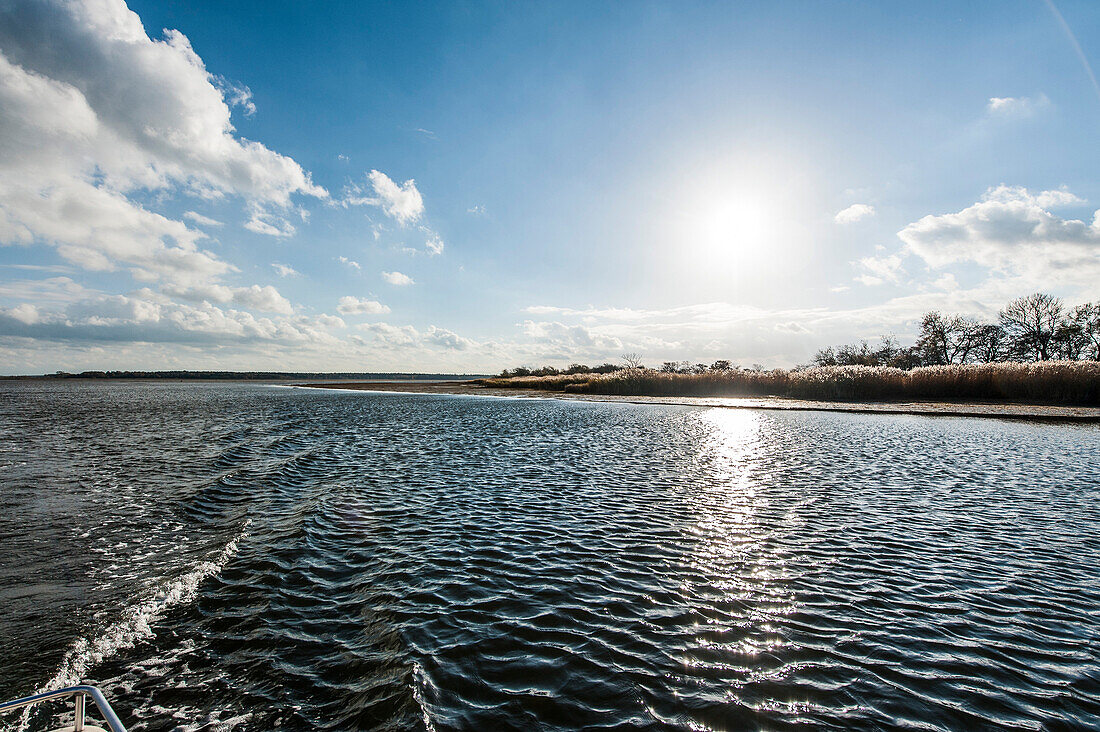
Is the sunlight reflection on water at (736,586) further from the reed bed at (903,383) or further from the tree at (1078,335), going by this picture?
the tree at (1078,335)

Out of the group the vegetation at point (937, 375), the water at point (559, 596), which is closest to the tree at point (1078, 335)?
the vegetation at point (937, 375)

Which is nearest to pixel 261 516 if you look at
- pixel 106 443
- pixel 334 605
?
pixel 334 605

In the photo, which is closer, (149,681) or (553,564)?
(149,681)

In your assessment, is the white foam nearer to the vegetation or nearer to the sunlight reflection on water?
the sunlight reflection on water

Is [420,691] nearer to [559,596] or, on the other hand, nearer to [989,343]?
[559,596]

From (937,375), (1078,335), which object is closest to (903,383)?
(937,375)

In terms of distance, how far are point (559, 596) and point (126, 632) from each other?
6638 mm

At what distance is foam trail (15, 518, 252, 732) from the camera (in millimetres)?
5938

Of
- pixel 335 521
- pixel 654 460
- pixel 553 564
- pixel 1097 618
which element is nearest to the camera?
pixel 1097 618

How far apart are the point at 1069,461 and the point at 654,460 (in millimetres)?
17225

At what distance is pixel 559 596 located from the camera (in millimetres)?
8359

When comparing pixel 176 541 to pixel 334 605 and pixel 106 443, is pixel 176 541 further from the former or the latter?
pixel 106 443

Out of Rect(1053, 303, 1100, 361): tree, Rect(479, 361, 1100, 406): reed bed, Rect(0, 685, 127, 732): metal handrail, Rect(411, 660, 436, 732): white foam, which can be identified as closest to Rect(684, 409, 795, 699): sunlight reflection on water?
Rect(411, 660, 436, 732): white foam

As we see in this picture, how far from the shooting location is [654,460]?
21.3 meters
